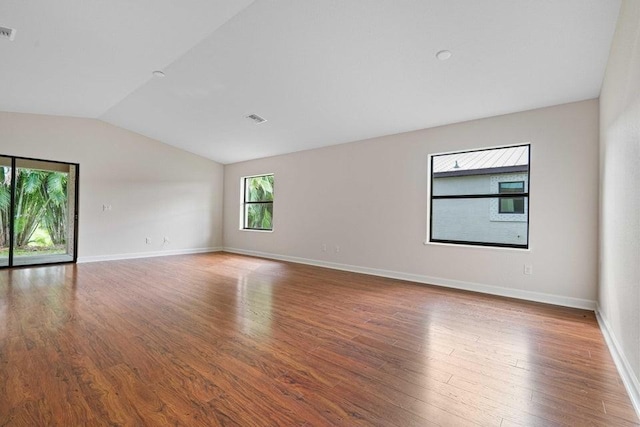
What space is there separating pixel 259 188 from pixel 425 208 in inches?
177

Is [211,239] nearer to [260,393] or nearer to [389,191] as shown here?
[389,191]

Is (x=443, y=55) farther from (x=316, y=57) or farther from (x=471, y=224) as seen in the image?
(x=471, y=224)

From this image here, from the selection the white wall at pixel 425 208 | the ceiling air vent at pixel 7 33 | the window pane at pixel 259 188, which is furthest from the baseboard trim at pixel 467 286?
the ceiling air vent at pixel 7 33

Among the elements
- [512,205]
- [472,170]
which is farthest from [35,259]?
[512,205]

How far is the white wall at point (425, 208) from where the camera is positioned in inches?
139

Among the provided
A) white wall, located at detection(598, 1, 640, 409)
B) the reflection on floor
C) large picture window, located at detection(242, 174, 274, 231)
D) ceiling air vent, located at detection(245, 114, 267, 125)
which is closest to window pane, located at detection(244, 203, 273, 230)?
large picture window, located at detection(242, 174, 274, 231)

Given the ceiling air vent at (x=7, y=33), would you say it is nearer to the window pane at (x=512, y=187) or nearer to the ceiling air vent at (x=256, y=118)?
the ceiling air vent at (x=256, y=118)

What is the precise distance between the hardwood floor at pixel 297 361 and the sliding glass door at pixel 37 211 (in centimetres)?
242

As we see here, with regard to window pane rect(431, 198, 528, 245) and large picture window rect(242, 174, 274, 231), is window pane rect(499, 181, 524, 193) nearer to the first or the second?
window pane rect(431, 198, 528, 245)

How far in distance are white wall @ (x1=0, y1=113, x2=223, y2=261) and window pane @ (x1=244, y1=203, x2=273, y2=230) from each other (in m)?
1.02

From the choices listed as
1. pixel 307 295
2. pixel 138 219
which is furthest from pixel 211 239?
pixel 307 295

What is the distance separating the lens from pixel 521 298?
3.85 metres

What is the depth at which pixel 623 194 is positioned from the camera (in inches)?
85.1

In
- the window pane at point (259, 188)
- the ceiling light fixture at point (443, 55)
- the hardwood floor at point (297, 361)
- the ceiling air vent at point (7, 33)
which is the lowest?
the hardwood floor at point (297, 361)
